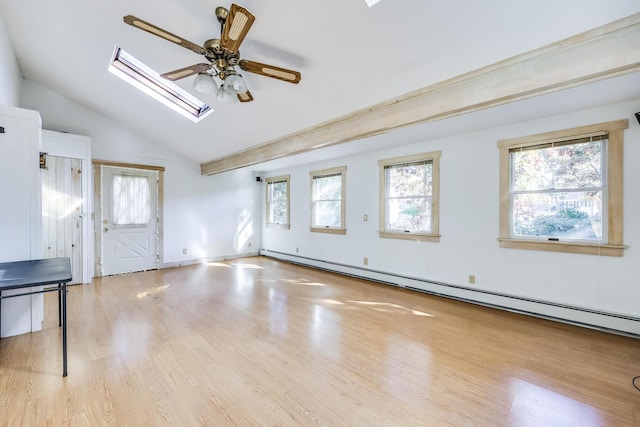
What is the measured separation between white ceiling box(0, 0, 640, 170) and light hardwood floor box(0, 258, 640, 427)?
2.40 meters

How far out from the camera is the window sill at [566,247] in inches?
118

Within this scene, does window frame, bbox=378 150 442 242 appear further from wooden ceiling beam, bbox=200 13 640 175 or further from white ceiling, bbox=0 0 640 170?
wooden ceiling beam, bbox=200 13 640 175

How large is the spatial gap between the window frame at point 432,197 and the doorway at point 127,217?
4.68 metres

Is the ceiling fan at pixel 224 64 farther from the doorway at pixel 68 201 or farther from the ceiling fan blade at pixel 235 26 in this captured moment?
the doorway at pixel 68 201

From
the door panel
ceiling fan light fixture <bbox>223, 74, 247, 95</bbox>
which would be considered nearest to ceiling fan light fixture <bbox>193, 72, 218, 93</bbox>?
ceiling fan light fixture <bbox>223, 74, 247, 95</bbox>

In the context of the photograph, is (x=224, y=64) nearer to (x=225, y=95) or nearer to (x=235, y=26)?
(x=225, y=95)

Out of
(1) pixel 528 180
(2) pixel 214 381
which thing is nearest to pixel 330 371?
(2) pixel 214 381

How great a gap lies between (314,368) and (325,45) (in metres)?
2.79

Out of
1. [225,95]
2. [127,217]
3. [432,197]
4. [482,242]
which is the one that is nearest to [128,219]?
[127,217]

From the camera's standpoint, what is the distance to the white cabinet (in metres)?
2.75

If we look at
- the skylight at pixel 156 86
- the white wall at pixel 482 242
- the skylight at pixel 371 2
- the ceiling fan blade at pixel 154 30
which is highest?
the skylight at pixel 156 86

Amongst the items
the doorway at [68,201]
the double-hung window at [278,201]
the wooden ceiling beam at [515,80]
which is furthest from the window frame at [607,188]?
the doorway at [68,201]

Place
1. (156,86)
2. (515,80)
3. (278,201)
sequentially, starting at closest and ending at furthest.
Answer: (515,80)
(156,86)
(278,201)

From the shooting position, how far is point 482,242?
154 inches
